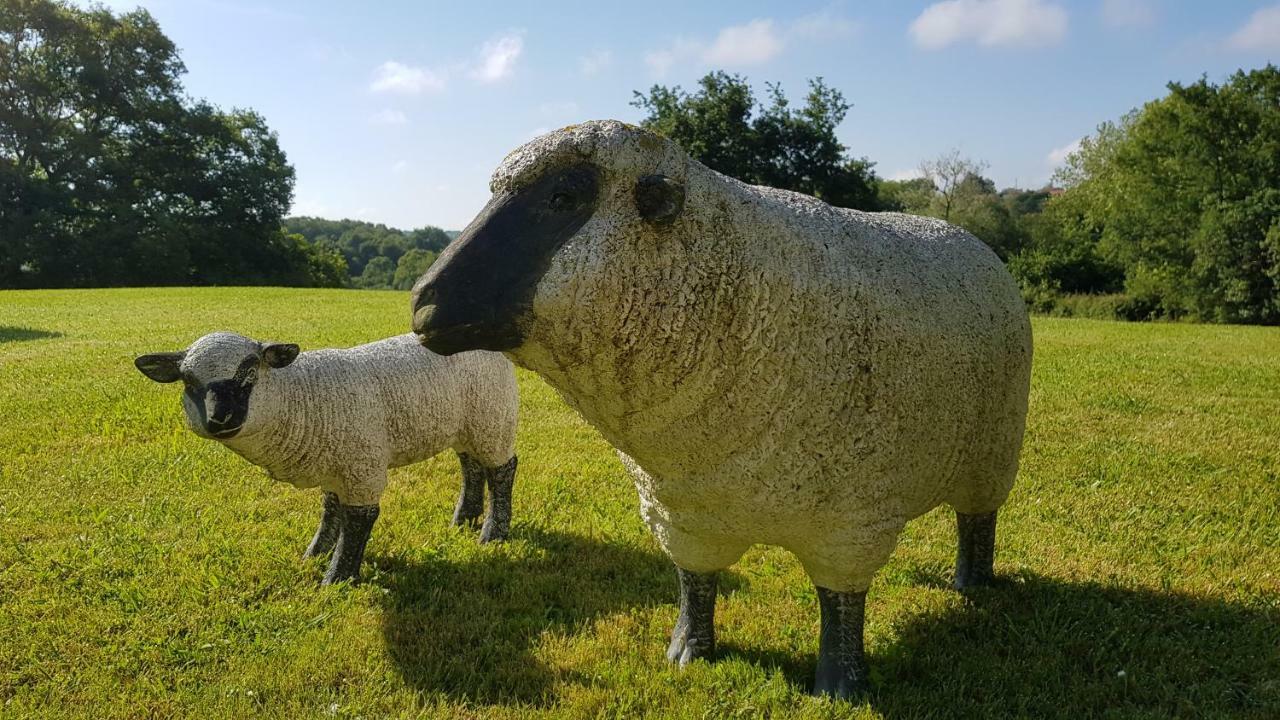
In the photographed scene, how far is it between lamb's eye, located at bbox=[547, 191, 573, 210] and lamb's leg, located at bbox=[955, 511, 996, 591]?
3.11 metres

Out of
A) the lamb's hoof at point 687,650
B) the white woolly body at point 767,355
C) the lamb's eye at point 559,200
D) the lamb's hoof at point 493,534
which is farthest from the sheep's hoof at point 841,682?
the lamb's hoof at point 493,534

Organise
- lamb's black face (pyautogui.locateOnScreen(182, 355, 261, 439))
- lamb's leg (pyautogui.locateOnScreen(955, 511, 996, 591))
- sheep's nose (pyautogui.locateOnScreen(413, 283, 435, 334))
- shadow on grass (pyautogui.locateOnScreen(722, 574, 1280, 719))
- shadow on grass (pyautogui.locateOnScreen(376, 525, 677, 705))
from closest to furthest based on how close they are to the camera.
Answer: sheep's nose (pyautogui.locateOnScreen(413, 283, 435, 334)) → shadow on grass (pyautogui.locateOnScreen(722, 574, 1280, 719)) → shadow on grass (pyautogui.locateOnScreen(376, 525, 677, 705)) → lamb's black face (pyautogui.locateOnScreen(182, 355, 261, 439)) → lamb's leg (pyautogui.locateOnScreen(955, 511, 996, 591))

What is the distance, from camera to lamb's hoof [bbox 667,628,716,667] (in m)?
3.60

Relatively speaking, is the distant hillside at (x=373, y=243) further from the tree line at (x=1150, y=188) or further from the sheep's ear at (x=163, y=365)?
the sheep's ear at (x=163, y=365)

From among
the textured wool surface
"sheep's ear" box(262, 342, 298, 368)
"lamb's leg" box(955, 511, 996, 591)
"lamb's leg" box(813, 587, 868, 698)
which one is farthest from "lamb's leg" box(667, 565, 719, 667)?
"sheep's ear" box(262, 342, 298, 368)

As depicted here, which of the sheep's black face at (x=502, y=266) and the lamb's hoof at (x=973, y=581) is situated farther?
the lamb's hoof at (x=973, y=581)

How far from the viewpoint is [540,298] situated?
7.13 feet

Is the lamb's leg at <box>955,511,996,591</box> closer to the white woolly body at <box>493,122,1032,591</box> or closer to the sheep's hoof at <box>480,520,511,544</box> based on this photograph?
the white woolly body at <box>493,122,1032,591</box>

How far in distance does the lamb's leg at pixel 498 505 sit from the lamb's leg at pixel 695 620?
5.86ft

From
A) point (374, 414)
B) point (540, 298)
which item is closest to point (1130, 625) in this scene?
point (540, 298)

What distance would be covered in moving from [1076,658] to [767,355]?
2.55 m

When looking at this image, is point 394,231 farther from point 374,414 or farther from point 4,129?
point 374,414

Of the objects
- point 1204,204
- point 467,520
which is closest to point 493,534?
point 467,520

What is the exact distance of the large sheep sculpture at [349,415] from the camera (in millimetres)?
3770
